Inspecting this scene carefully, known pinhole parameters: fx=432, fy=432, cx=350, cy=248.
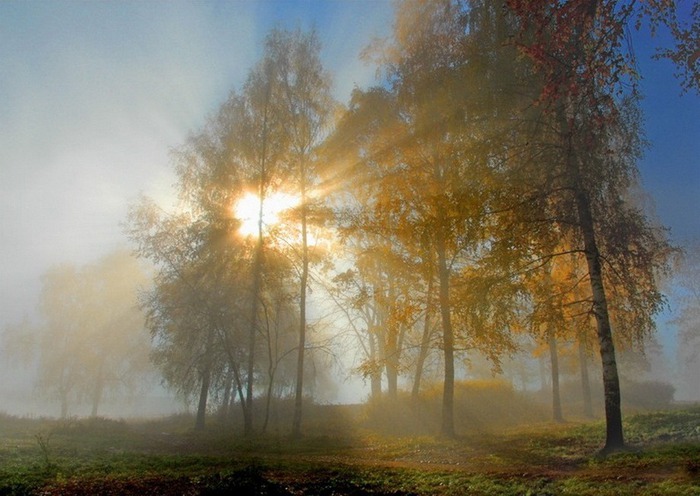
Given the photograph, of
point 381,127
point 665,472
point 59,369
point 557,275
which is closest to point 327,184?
point 381,127

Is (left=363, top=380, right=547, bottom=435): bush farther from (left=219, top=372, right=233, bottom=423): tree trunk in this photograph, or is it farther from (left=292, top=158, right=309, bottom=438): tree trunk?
(left=219, top=372, right=233, bottom=423): tree trunk

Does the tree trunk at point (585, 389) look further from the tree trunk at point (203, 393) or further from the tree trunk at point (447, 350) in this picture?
the tree trunk at point (203, 393)

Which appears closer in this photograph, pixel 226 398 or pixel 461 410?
pixel 461 410

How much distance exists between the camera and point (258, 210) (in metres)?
17.9

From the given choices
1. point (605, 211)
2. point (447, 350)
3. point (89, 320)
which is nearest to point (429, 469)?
point (447, 350)

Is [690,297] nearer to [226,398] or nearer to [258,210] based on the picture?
[258,210]

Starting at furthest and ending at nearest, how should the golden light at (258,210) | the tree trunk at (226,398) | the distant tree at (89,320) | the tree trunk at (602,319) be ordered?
the distant tree at (89,320)
the tree trunk at (226,398)
the golden light at (258,210)
the tree trunk at (602,319)

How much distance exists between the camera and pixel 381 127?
1517 cm

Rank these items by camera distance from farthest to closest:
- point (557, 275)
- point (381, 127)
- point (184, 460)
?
point (557, 275) < point (381, 127) < point (184, 460)

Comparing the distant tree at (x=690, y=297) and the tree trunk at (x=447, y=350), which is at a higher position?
the distant tree at (x=690, y=297)

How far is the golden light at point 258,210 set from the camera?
A: 17.9m

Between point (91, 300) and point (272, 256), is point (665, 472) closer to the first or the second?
point (272, 256)

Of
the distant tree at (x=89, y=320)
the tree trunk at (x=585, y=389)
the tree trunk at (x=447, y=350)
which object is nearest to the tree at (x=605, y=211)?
the tree trunk at (x=447, y=350)

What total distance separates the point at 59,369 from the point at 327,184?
132 ft
